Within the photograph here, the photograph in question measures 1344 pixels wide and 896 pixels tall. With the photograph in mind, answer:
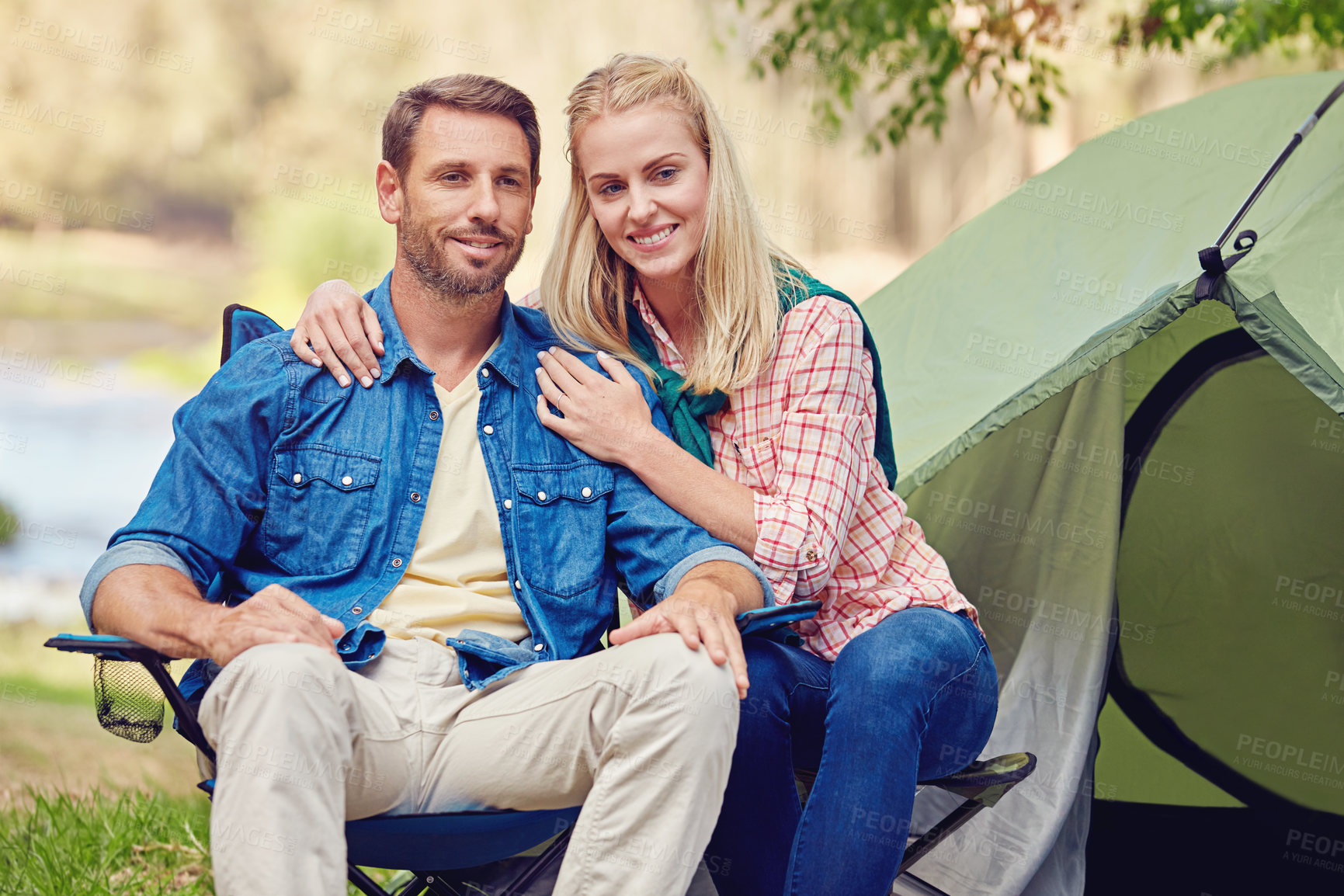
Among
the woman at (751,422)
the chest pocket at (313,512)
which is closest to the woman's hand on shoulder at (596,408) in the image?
the woman at (751,422)

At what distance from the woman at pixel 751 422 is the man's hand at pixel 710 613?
0.08 m

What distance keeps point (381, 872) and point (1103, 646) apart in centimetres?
162

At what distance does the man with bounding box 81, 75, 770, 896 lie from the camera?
4.70ft

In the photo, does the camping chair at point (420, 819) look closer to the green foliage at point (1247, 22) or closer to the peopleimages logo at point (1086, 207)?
the peopleimages logo at point (1086, 207)

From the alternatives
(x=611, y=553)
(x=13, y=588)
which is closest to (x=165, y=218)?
(x=13, y=588)

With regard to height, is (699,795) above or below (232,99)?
below

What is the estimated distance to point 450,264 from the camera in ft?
6.17

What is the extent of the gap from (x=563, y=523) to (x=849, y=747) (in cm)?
55

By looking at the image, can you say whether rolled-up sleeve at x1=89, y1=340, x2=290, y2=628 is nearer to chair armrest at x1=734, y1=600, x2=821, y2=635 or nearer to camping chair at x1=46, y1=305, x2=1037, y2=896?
camping chair at x1=46, y1=305, x2=1037, y2=896

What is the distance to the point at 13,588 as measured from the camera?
5.65 metres

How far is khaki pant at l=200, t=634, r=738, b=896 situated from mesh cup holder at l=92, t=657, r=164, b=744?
230mm

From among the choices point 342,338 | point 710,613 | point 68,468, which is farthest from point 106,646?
point 68,468

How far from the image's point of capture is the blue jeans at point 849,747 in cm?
158

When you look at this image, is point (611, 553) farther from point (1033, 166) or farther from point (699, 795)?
point (1033, 166)
